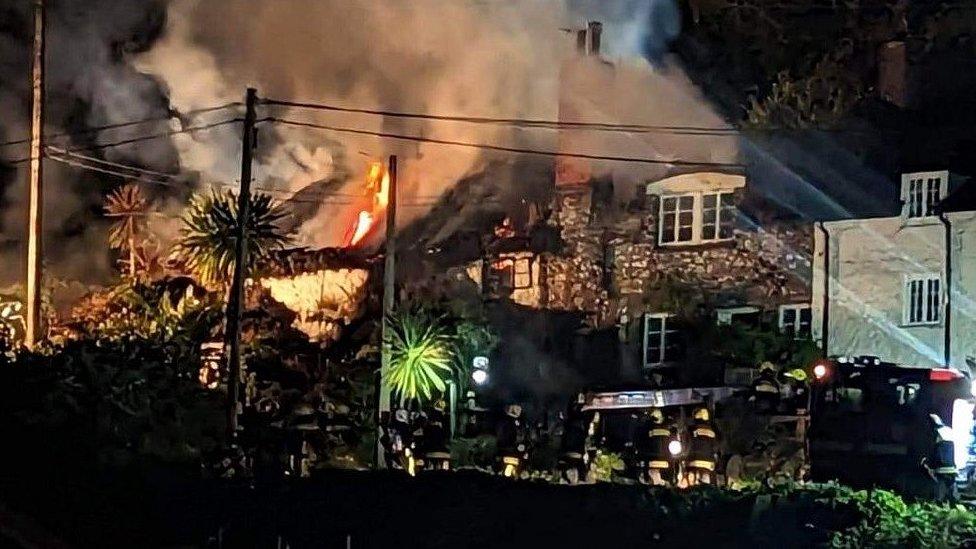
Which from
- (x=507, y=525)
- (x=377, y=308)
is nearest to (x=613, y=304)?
(x=377, y=308)

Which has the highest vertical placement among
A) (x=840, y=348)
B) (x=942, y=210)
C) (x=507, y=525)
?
(x=942, y=210)

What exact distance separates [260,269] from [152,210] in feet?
34.4

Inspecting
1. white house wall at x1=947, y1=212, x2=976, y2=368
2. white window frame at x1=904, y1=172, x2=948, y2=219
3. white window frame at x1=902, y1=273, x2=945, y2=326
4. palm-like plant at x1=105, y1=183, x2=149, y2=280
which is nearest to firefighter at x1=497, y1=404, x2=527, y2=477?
white window frame at x1=902, y1=273, x2=945, y2=326

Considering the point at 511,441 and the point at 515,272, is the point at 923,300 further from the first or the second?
the point at 515,272

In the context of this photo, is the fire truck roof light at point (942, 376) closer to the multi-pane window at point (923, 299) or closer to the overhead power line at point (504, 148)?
the multi-pane window at point (923, 299)

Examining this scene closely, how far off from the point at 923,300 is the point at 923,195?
1.82 metres

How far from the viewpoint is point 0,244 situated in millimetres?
39375

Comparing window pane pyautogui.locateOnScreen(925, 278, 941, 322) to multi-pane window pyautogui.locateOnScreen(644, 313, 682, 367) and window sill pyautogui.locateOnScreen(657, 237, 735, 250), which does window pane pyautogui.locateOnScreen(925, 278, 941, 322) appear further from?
multi-pane window pyautogui.locateOnScreen(644, 313, 682, 367)

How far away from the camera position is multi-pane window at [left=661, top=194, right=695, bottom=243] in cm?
2561

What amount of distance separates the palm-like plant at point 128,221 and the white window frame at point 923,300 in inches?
812

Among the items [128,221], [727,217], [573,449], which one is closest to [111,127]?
[128,221]

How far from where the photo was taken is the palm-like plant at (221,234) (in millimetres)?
22672

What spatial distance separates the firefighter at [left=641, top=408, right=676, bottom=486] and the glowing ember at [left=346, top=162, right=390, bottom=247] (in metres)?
13.6

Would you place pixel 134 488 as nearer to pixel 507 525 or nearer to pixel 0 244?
pixel 507 525
